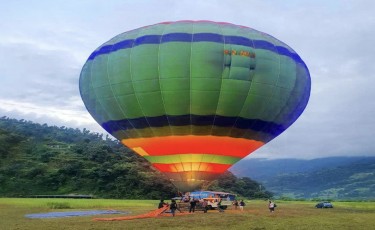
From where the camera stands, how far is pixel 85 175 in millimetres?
87375

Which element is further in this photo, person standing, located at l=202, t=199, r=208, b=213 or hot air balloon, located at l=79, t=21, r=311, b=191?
person standing, located at l=202, t=199, r=208, b=213

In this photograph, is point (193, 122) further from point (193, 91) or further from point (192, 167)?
point (192, 167)

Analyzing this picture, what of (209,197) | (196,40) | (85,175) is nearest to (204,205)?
(209,197)

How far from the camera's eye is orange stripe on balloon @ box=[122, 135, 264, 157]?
3195cm

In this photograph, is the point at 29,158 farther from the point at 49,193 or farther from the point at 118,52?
the point at 118,52

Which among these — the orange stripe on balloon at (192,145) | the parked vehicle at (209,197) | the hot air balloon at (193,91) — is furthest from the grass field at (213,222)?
the hot air balloon at (193,91)

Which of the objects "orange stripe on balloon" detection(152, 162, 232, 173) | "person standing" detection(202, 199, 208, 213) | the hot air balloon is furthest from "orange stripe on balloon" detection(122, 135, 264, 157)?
"person standing" detection(202, 199, 208, 213)

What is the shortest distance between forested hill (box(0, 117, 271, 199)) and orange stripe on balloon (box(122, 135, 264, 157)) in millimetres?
49007

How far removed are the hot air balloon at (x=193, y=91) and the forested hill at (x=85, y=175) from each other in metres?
49.6

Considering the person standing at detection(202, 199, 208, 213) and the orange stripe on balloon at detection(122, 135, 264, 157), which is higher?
the orange stripe on balloon at detection(122, 135, 264, 157)

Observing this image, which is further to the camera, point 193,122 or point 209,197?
point 209,197

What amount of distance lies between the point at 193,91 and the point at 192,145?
4.20 m

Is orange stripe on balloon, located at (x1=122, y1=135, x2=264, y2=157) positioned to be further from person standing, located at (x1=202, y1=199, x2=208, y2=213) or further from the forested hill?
the forested hill

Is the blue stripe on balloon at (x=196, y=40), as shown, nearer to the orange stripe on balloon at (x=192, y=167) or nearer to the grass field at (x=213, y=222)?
the orange stripe on balloon at (x=192, y=167)
